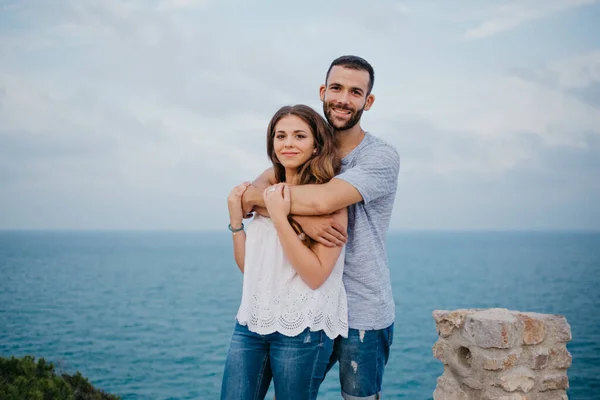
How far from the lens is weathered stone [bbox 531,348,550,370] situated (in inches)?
132

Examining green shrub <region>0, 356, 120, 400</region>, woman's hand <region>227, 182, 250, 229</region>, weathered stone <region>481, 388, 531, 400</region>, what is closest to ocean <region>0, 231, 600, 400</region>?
green shrub <region>0, 356, 120, 400</region>

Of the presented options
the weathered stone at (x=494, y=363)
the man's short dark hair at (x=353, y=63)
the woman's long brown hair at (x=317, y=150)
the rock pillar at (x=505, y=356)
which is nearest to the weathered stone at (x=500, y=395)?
the rock pillar at (x=505, y=356)

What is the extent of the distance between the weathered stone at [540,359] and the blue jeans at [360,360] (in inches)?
55.7

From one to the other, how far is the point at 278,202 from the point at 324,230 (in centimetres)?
24

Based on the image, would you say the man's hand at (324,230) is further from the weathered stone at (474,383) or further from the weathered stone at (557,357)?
the weathered stone at (557,357)

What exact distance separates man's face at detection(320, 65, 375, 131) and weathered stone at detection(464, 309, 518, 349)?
5.32 feet

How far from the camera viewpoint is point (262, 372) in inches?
93.0

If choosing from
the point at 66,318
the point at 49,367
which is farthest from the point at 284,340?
the point at 66,318

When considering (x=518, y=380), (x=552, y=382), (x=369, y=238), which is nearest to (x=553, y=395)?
(x=552, y=382)

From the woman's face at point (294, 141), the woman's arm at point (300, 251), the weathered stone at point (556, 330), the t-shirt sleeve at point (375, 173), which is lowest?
the weathered stone at point (556, 330)

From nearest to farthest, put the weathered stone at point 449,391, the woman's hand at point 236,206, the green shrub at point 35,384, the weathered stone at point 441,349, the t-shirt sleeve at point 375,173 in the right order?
the t-shirt sleeve at point 375,173, the woman's hand at point 236,206, the weathered stone at point 449,391, the weathered stone at point 441,349, the green shrub at point 35,384

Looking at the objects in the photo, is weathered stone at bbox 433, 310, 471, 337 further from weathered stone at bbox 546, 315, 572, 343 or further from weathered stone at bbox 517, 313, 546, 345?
weathered stone at bbox 546, 315, 572, 343

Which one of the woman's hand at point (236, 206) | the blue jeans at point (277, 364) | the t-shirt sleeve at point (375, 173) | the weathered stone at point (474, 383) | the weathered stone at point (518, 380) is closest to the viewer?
the blue jeans at point (277, 364)

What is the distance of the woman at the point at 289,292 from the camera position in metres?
2.23
